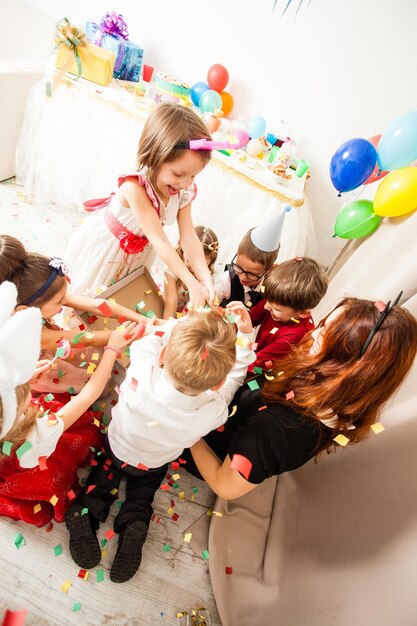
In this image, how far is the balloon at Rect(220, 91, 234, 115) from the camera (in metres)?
2.99

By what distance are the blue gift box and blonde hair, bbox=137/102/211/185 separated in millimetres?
1948

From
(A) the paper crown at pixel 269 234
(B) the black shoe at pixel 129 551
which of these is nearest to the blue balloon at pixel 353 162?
(A) the paper crown at pixel 269 234

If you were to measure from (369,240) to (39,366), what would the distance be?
6.25 feet

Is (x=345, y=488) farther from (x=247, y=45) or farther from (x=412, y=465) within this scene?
(x=247, y=45)

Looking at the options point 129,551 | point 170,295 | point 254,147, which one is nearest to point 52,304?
point 170,295

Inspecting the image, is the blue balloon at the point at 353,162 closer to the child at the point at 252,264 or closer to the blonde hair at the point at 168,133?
the child at the point at 252,264

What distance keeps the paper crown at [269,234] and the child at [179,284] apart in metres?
0.37

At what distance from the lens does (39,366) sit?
123cm

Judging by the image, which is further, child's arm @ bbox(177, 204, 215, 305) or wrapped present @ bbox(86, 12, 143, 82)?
wrapped present @ bbox(86, 12, 143, 82)

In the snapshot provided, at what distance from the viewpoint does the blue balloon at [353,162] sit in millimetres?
1946

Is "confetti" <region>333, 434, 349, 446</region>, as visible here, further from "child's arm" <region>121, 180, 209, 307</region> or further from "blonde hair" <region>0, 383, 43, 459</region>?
"blonde hair" <region>0, 383, 43, 459</region>

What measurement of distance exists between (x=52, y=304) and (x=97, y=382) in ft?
1.12

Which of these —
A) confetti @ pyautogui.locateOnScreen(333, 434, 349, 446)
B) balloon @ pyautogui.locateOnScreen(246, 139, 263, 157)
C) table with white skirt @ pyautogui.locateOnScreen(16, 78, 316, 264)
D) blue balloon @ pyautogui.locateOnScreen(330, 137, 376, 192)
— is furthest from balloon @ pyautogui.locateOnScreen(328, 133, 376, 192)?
confetti @ pyautogui.locateOnScreen(333, 434, 349, 446)

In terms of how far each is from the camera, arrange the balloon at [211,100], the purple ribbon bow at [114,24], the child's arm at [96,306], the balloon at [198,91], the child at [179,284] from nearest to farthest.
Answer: the child's arm at [96,306], the child at [179,284], the purple ribbon bow at [114,24], the balloon at [211,100], the balloon at [198,91]
